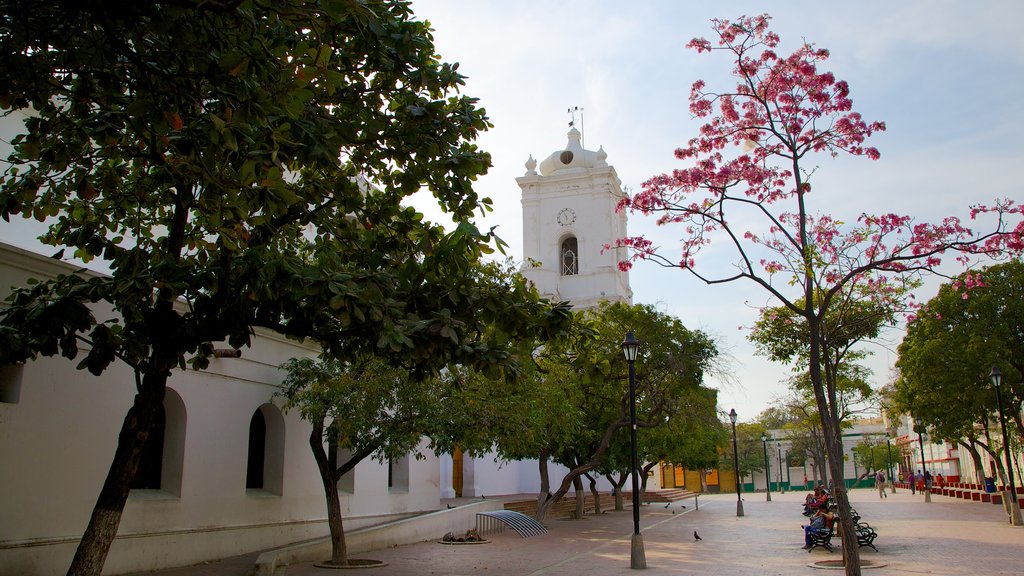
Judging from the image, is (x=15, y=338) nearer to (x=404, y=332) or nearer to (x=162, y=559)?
(x=404, y=332)

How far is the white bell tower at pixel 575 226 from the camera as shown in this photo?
47562 millimetres

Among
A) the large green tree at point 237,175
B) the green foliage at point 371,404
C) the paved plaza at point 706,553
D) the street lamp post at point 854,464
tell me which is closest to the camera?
the large green tree at point 237,175

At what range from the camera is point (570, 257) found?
4997cm

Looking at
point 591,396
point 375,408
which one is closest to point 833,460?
point 375,408

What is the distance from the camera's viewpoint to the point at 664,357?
23.8 meters

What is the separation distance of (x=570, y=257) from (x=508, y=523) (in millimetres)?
29923

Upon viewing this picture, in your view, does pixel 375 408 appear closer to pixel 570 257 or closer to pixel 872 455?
pixel 570 257

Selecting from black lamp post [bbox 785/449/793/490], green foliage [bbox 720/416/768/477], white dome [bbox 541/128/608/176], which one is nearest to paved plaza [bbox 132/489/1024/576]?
white dome [bbox 541/128/608/176]

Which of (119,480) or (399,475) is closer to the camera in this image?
(119,480)

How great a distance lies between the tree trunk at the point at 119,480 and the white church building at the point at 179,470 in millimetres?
4399

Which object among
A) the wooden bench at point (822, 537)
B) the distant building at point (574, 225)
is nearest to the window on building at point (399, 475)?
the wooden bench at point (822, 537)

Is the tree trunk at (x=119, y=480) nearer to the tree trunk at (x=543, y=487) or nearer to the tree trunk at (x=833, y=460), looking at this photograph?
the tree trunk at (x=833, y=460)

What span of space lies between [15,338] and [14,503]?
15.3 ft

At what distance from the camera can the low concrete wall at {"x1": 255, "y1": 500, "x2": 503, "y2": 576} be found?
44.3 ft
